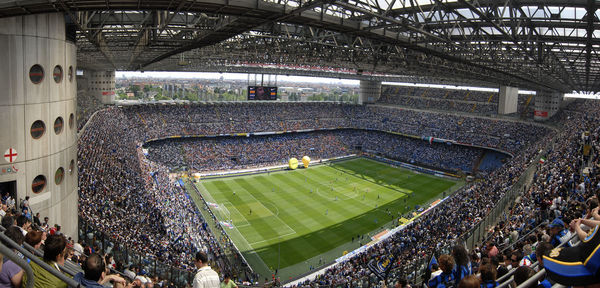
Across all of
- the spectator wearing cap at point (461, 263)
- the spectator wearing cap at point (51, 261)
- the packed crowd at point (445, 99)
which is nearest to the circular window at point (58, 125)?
the spectator wearing cap at point (51, 261)

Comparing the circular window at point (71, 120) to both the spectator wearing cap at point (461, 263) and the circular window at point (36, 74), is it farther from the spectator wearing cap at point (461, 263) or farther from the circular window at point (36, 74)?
the spectator wearing cap at point (461, 263)

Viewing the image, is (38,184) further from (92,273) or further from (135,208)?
(92,273)

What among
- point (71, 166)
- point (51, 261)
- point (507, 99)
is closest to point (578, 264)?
point (51, 261)

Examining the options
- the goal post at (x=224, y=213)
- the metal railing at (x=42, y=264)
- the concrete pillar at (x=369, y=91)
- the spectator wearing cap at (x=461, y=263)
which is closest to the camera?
the metal railing at (x=42, y=264)

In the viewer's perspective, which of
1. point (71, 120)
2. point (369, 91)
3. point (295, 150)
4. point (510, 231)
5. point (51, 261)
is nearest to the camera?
point (51, 261)

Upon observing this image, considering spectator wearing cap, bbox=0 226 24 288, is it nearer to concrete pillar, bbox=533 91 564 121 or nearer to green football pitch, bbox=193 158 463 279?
green football pitch, bbox=193 158 463 279

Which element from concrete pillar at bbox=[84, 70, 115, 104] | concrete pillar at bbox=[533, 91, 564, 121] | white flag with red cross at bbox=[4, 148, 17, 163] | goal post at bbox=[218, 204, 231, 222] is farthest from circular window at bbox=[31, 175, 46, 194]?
concrete pillar at bbox=[533, 91, 564, 121]
